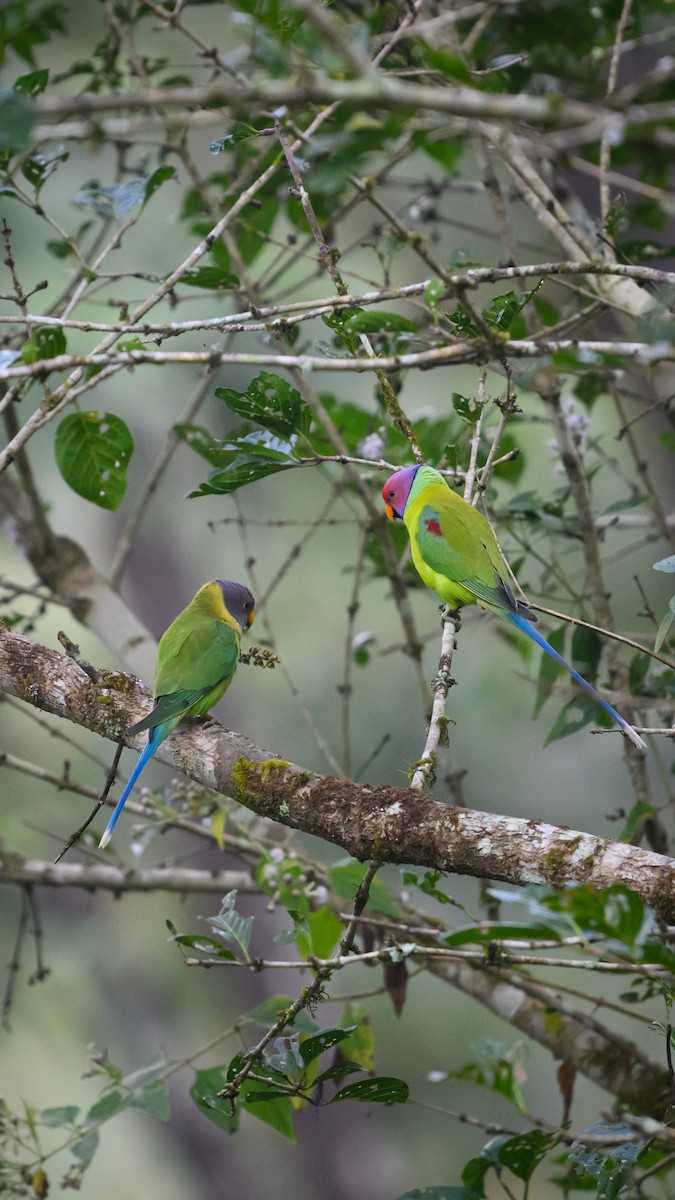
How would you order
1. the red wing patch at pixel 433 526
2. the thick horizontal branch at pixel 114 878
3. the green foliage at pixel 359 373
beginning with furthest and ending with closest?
the thick horizontal branch at pixel 114 878 < the red wing patch at pixel 433 526 < the green foliage at pixel 359 373

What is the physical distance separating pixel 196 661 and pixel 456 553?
0.63m

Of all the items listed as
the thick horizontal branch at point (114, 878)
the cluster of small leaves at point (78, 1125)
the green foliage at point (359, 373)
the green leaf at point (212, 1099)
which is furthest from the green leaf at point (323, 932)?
the thick horizontal branch at point (114, 878)

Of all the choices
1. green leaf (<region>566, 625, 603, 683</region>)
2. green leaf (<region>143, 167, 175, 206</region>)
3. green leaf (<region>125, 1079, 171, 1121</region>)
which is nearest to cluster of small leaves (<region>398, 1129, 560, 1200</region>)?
green leaf (<region>125, 1079, 171, 1121</region>)

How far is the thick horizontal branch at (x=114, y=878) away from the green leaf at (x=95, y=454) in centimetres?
128

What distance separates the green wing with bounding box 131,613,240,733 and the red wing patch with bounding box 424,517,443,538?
511 millimetres

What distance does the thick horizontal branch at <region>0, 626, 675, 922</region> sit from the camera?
1.26m

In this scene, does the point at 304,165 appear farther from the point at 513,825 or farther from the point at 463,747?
the point at 463,747

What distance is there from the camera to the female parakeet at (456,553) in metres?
2.26

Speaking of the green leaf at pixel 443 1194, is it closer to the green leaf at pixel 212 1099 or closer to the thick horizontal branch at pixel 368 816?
the green leaf at pixel 212 1099

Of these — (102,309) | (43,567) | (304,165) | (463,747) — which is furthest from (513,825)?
(102,309)

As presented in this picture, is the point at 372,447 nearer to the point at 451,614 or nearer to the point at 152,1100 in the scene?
the point at 451,614

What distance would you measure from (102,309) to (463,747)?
3.01m

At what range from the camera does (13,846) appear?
203 inches

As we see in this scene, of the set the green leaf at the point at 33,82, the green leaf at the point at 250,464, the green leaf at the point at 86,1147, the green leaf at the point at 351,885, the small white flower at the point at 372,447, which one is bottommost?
the green leaf at the point at 86,1147
